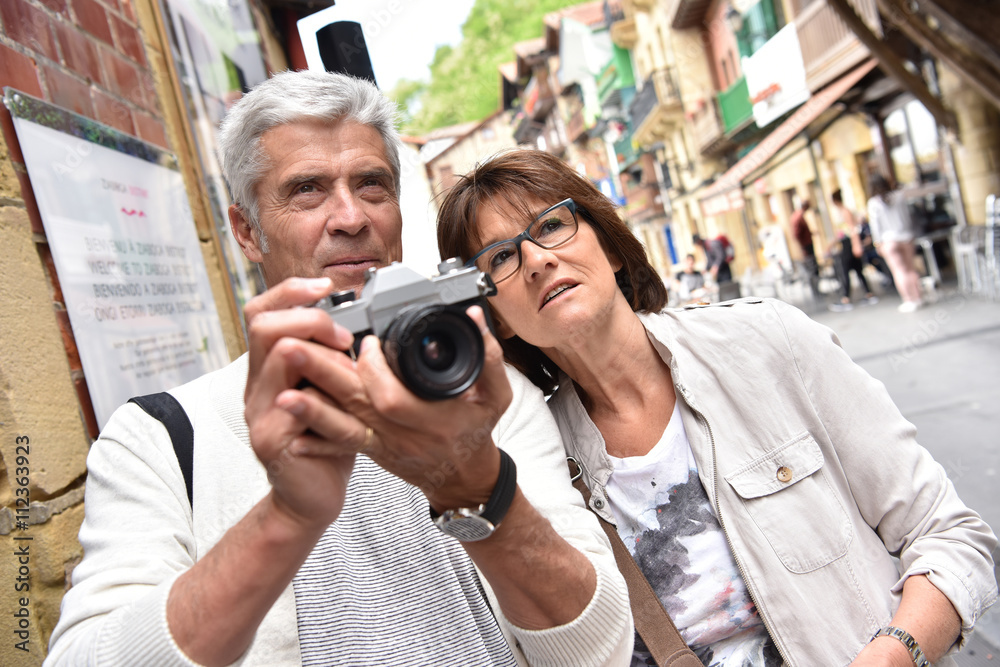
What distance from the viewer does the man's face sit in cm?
192

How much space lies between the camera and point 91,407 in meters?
2.03

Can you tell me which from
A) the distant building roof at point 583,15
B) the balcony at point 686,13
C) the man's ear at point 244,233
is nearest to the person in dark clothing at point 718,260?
the balcony at point 686,13

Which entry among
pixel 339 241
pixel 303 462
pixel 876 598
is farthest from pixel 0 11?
pixel 876 598

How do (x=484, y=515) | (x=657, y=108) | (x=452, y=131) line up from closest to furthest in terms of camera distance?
(x=484, y=515) → (x=657, y=108) → (x=452, y=131)

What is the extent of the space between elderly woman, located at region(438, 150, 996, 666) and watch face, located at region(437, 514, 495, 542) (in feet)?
2.46

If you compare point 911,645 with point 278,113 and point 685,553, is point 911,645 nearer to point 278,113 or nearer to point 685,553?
point 685,553

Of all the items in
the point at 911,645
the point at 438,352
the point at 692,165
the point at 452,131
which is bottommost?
the point at 911,645

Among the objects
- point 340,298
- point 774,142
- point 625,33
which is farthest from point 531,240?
point 625,33

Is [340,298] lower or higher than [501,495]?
higher

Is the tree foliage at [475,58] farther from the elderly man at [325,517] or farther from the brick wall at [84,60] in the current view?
the elderly man at [325,517]

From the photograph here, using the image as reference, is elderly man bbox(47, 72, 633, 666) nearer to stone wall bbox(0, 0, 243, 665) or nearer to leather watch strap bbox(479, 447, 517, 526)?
leather watch strap bbox(479, 447, 517, 526)

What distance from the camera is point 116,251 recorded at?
7.41ft

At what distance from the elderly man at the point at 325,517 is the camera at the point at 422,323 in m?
0.03

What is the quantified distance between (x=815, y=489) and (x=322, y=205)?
1.47 meters
